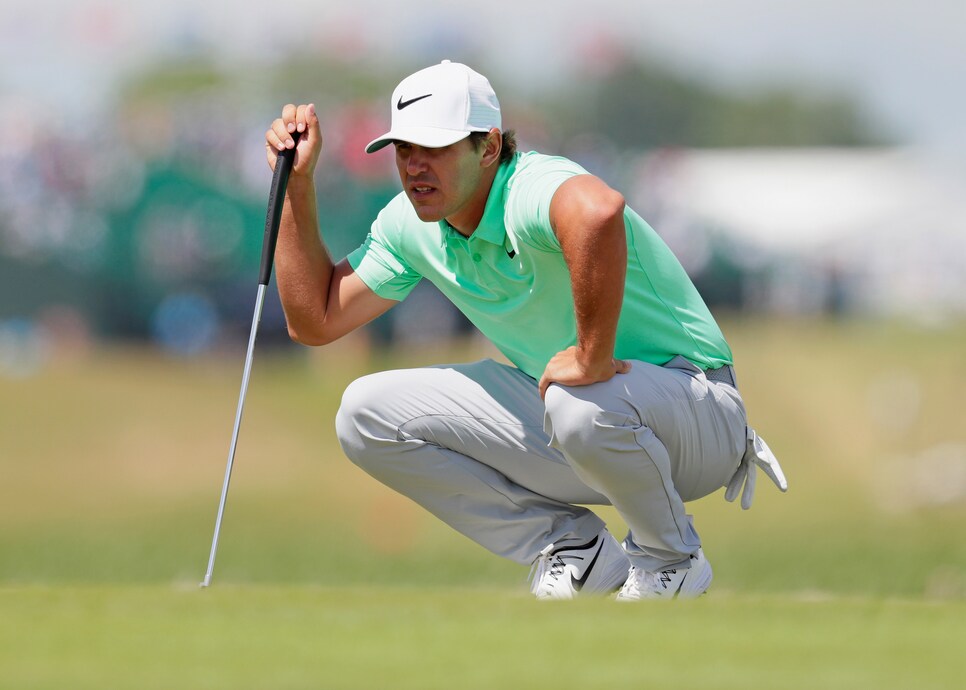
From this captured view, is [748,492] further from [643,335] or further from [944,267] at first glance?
[944,267]

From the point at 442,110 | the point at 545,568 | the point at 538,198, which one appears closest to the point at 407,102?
the point at 442,110

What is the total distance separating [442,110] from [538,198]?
39cm

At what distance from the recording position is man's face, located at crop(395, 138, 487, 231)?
12.2 feet

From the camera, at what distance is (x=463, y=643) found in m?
2.53

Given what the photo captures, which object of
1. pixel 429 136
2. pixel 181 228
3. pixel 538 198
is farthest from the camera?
pixel 181 228

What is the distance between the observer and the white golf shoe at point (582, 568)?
386 centimetres

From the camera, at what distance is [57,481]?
1345 centimetres

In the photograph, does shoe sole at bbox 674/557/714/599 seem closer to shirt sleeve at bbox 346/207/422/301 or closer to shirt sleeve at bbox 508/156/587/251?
shirt sleeve at bbox 508/156/587/251

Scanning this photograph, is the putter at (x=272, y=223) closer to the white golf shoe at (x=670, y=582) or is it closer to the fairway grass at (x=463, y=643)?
the fairway grass at (x=463, y=643)

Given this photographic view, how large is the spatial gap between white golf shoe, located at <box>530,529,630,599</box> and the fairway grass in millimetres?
704

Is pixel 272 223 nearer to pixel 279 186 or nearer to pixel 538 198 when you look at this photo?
pixel 279 186

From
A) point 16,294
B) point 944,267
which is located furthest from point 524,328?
Answer: point 944,267

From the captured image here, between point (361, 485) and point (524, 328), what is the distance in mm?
10278

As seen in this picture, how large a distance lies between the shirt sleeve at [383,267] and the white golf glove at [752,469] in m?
1.00
